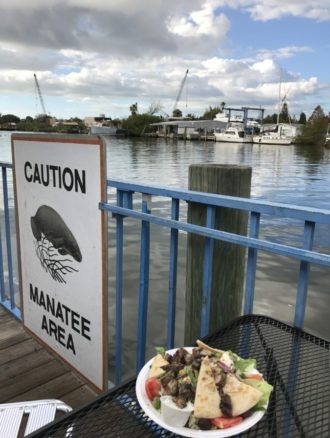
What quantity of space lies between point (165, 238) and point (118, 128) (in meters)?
116

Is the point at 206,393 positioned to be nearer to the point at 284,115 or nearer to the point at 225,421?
the point at 225,421

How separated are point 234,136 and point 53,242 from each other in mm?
97091

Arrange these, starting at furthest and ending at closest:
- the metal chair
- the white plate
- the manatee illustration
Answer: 1. the manatee illustration
2. the metal chair
3. the white plate

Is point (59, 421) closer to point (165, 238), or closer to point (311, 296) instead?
point (311, 296)

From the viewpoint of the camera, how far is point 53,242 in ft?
8.10

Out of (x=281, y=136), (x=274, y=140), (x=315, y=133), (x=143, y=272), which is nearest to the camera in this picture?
(x=143, y=272)

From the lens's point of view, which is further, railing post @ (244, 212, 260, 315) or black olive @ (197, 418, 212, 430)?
railing post @ (244, 212, 260, 315)

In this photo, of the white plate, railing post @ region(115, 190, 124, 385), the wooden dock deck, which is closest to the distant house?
the wooden dock deck

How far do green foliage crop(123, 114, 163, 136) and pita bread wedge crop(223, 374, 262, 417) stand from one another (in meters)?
118

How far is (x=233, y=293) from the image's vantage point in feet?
6.50

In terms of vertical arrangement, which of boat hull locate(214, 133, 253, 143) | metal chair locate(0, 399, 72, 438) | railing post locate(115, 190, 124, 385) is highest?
railing post locate(115, 190, 124, 385)

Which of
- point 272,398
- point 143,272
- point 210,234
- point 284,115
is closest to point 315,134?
point 284,115

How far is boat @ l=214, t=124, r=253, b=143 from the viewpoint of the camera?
93.6m

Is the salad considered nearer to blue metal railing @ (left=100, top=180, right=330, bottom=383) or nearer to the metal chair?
blue metal railing @ (left=100, top=180, right=330, bottom=383)
